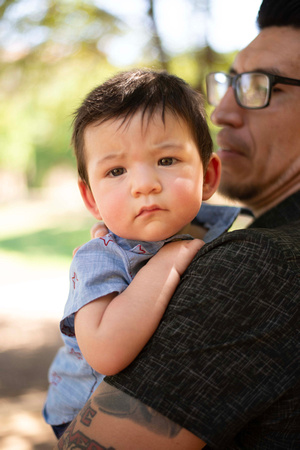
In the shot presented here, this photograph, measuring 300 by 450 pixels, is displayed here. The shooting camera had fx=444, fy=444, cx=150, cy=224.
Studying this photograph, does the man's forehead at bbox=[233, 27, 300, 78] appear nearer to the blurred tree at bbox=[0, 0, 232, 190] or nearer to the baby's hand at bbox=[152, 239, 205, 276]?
the baby's hand at bbox=[152, 239, 205, 276]

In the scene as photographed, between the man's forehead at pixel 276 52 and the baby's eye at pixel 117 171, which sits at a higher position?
the man's forehead at pixel 276 52

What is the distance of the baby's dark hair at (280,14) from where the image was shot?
8.00ft

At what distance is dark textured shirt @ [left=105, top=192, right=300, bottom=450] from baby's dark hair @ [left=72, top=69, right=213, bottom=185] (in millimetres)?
541

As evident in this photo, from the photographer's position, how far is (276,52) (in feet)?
8.05

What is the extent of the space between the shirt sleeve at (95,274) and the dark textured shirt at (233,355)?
0.72 ft

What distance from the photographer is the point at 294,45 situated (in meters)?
2.40

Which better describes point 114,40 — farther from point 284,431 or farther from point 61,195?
point 61,195

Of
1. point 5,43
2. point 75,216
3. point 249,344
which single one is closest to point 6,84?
point 5,43

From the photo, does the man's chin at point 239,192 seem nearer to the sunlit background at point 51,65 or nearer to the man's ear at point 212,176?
the man's ear at point 212,176

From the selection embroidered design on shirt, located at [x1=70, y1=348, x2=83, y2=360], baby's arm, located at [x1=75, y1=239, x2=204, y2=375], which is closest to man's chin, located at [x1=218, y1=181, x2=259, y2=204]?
baby's arm, located at [x1=75, y1=239, x2=204, y2=375]

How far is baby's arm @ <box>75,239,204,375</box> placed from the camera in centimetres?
135

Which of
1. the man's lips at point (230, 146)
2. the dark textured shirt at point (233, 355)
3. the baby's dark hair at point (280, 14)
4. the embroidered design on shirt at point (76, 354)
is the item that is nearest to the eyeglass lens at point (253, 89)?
the man's lips at point (230, 146)

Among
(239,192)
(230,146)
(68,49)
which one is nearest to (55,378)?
(239,192)

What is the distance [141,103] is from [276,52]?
1.25 m
